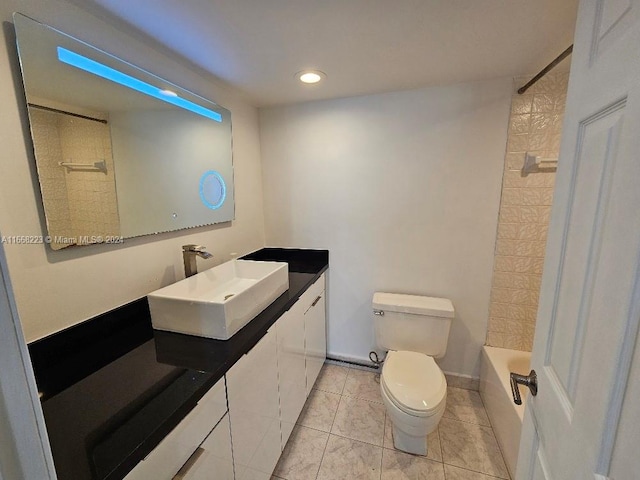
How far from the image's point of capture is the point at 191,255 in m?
1.46

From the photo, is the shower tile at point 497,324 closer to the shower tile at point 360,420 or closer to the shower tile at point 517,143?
the shower tile at point 360,420

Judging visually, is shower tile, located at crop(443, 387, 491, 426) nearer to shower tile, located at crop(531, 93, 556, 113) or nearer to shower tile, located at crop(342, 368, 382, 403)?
shower tile, located at crop(342, 368, 382, 403)

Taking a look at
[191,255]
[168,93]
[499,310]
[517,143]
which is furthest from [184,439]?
[517,143]

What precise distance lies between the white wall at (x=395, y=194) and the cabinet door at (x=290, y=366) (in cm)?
64

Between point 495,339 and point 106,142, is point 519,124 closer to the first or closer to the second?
point 495,339

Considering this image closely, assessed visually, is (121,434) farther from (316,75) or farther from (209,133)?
(316,75)

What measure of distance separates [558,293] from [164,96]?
173cm

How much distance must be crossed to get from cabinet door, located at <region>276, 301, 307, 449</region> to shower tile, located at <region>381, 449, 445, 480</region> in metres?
→ 0.56

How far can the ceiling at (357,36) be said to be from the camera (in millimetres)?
1030

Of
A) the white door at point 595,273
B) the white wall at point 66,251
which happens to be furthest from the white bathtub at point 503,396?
the white wall at point 66,251

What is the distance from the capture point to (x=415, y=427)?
1428 mm

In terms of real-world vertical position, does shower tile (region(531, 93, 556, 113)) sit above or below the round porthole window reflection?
above

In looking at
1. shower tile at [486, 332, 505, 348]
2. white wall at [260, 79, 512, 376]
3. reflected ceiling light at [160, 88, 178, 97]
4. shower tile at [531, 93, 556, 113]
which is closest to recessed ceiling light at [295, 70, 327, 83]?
white wall at [260, 79, 512, 376]

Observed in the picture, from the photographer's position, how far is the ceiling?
103 cm
